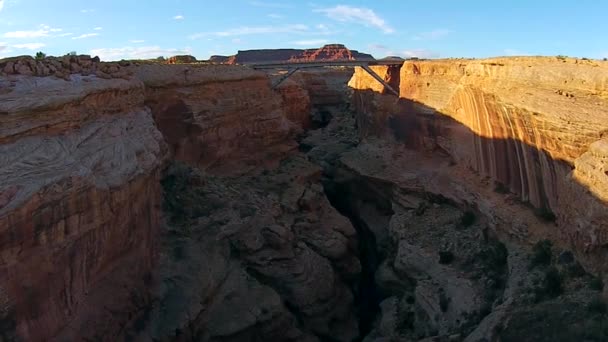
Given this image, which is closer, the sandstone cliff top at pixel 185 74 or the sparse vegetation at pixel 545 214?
the sparse vegetation at pixel 545 214

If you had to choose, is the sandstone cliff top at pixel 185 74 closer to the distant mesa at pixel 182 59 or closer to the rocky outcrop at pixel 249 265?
the rocky outcrop at pixel 249 265

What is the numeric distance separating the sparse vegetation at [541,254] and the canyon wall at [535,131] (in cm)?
38

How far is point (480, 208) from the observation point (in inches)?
974

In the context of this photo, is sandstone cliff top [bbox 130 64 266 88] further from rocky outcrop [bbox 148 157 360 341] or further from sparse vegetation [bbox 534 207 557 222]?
sparse vegetation [bbox 534 207 557 222]

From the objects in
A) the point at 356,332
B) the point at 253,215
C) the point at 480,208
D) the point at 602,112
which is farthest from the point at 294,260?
the point at 602,112

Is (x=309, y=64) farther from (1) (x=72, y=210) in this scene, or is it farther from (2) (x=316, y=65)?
(1) (x=72, y=210)

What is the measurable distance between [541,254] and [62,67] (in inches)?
655

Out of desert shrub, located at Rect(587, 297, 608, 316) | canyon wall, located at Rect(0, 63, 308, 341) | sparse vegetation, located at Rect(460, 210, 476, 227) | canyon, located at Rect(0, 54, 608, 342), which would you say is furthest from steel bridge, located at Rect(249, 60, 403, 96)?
desert shrub, located at Rect(587, 297, 608, 316)

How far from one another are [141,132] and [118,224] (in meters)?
4.63

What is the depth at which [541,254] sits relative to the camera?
20.0 metres

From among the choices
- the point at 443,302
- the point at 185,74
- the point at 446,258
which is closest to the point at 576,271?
the point at 443,302

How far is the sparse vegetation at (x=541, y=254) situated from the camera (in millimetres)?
19828

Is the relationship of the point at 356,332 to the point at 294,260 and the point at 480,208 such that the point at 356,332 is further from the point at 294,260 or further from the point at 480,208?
the point at 480,208

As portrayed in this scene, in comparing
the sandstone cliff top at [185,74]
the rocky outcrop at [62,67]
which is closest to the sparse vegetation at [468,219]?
the sandstone cliff top at [185,74]
